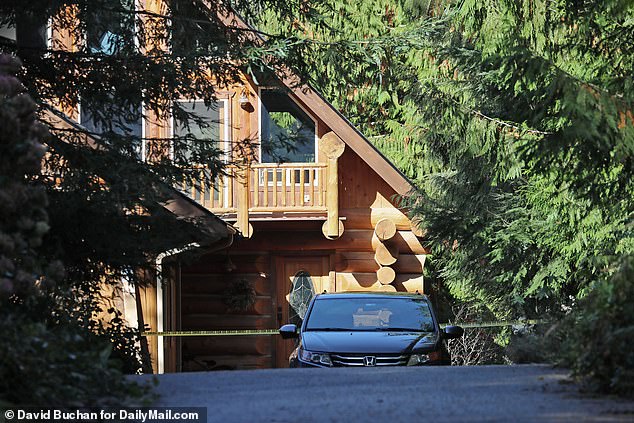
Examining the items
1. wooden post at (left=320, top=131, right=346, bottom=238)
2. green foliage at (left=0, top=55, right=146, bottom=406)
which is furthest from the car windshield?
wooden post at (left=320, top=131, right=346, bottom=238)

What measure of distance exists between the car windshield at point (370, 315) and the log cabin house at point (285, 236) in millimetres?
7945

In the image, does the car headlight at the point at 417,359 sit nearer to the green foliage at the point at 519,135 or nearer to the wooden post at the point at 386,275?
the green foliage at the point at 519,135

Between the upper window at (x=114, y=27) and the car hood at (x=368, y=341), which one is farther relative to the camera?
the upper window at (x=114, y=27)

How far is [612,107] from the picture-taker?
37.8 ft

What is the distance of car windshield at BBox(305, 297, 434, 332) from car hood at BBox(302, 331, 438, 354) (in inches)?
13.8

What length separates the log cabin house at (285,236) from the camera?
75.0 ft

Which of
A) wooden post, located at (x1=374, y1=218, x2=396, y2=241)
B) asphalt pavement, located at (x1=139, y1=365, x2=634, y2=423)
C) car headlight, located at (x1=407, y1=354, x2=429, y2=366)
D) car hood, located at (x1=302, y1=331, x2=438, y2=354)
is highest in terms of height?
wooden post, located at (x1=374, y1=218, x2=396, y2=241)

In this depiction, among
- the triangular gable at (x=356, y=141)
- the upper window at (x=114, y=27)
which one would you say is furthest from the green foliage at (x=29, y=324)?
the triangular gable at (x=356, y=141)

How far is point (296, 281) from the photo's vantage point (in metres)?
24.8

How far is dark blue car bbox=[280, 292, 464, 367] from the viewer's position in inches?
495

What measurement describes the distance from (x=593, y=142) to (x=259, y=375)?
155 inches

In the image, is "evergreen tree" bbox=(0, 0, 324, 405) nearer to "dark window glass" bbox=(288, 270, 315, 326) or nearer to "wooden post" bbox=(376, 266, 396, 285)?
"wooden post" bbox=(376, 266, 396, 285)

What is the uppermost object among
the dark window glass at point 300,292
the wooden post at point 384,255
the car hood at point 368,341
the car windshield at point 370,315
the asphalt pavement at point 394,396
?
the wooden post at point 384,255

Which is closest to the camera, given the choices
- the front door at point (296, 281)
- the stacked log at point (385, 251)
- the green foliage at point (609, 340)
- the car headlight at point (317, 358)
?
the green foliage at point (609, 340)
